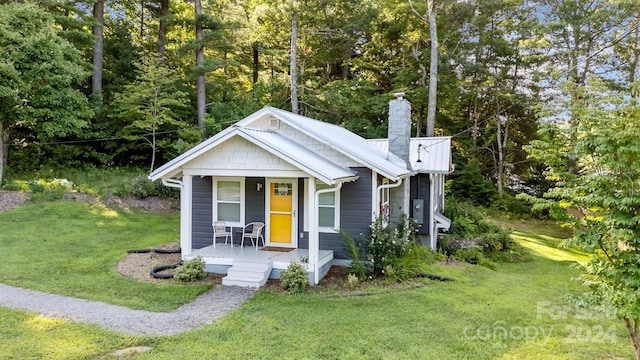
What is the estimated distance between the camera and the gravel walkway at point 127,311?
6.45m

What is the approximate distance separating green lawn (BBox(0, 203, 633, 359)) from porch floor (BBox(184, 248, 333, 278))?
45.2 inches

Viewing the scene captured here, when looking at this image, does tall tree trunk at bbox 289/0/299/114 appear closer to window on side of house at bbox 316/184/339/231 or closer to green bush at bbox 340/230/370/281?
window on side of house at bbox 316/184/339/231

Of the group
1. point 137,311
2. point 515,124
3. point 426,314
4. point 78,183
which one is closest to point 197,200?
point 137,311

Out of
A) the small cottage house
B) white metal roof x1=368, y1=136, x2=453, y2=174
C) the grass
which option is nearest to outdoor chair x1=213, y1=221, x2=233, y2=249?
the small cottage house

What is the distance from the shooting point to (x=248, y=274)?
885cm

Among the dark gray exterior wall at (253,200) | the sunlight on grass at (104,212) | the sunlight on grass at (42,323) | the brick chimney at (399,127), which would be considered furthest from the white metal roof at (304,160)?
the sunlight on grass at (104,212)

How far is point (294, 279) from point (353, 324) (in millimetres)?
2189

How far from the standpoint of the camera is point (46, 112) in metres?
17.6

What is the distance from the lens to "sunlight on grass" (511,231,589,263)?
1396 centimetres

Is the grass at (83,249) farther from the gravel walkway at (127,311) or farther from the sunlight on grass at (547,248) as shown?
the sunlight on grass at (547,248)

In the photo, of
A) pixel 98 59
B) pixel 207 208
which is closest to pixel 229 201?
pixel 207 208

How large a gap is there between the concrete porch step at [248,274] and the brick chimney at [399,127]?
222 inches

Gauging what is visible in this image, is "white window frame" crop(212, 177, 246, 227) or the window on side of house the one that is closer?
the window on side of house

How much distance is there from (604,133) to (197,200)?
942 cm
